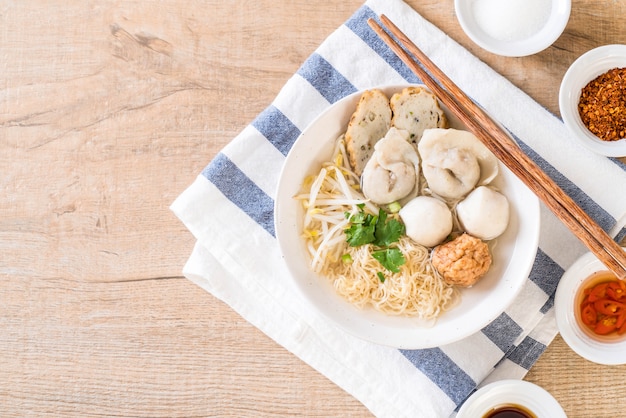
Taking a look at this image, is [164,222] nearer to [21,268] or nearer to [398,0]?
[21,268]

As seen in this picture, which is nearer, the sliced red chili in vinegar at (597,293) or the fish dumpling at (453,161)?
the fish dumpling at (453,161)

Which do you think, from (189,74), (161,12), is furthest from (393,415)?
(161,12)

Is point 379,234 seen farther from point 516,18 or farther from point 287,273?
point 516,18

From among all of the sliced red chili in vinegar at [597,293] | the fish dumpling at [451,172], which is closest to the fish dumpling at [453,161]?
the fish dumpling at [451,172]

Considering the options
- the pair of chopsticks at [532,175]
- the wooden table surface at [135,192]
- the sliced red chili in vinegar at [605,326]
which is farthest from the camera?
the wooden table surface at [135,192]

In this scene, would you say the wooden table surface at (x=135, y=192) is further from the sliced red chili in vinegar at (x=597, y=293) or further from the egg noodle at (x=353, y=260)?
the sliced red chili in vinegar at (x=597, y=293)

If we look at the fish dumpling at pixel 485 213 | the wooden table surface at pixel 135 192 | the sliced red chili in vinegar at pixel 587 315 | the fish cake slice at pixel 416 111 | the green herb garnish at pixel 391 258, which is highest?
the fish cake slice at pixel 416 111
